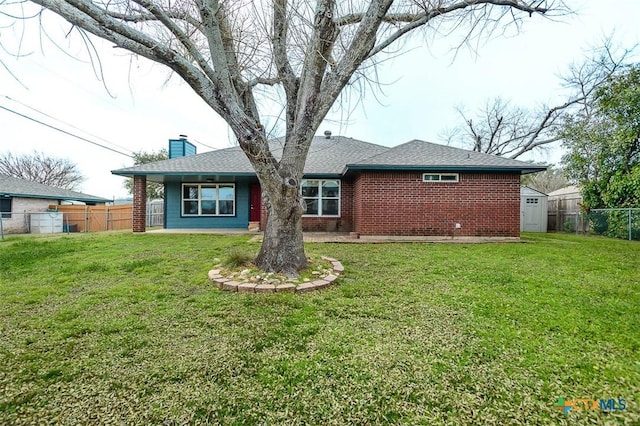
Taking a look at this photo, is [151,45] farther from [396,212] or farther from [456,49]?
[396,212]

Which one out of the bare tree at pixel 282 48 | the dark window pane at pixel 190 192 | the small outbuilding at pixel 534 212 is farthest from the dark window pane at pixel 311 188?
the small outbuilding at pixel 534 212

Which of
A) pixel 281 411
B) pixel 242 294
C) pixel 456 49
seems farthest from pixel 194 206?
pixel 281 411

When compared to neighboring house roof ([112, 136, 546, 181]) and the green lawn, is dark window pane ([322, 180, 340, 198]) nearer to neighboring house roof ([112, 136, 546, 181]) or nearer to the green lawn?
neighboring house roof ([112, 136, 546, 181])

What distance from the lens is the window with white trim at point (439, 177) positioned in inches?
356

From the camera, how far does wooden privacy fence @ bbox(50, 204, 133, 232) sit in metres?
16.6

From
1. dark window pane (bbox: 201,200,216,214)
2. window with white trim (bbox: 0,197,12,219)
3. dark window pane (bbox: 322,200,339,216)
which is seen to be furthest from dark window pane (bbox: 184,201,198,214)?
window with white trim (bbox: 0,197,12,219)

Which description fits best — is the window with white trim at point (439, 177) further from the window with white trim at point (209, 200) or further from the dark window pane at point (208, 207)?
the dark window pane at point (208, 207)

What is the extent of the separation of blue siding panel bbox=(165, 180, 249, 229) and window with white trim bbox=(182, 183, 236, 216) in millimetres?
183

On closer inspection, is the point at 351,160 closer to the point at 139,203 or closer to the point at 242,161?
the point at 242,161

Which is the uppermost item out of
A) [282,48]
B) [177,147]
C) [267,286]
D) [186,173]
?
[177,147]

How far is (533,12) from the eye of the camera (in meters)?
4.76

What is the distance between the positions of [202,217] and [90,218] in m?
10.1

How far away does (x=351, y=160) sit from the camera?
38.4 feet

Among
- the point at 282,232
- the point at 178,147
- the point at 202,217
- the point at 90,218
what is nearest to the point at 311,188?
the point at 202,217
